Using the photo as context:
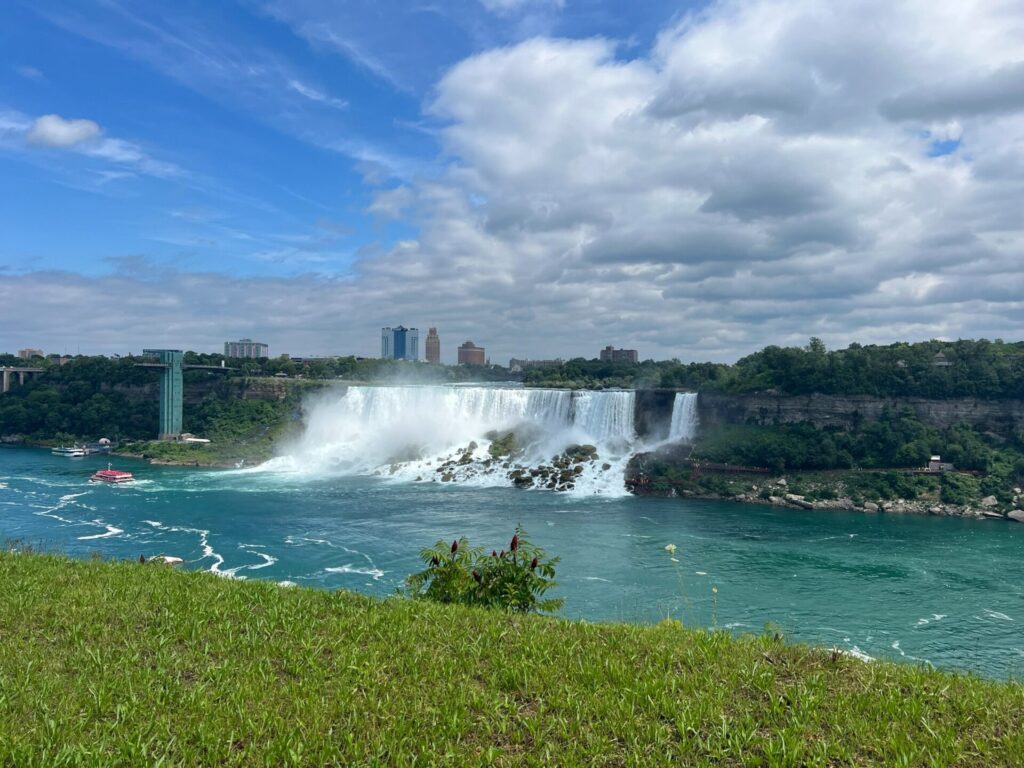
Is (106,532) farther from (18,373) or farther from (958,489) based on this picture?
(18,373)

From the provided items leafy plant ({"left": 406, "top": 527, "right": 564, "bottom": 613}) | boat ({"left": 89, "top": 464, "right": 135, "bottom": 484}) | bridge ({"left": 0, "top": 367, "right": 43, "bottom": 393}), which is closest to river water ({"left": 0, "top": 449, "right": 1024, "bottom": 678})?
boat ({"left": 89, "top": 464, "right": 135, "bottom": 484})

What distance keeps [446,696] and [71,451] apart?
2005 inches

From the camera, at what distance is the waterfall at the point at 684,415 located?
123ft

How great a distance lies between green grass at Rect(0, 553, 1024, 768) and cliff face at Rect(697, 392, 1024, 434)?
113ft

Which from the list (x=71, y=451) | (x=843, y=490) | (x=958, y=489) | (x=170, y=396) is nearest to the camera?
(x=958, y=489)

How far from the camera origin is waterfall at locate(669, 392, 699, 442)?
37562 millimetres

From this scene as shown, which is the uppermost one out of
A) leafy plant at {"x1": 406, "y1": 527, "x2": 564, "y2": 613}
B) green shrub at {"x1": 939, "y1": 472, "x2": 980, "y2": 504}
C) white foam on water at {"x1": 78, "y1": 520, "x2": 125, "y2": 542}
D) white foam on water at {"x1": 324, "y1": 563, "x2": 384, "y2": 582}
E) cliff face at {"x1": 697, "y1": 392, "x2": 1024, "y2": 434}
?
cliff face at {"x1": 697, "y1": 392, "x2": 1024, "y2": 434}

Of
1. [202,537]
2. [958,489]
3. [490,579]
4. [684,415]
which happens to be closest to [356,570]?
[202,537]

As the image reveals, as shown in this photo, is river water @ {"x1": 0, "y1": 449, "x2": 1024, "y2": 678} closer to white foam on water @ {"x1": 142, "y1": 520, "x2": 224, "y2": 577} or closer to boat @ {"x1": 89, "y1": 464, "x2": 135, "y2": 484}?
white foam on water @ {"x1": 142, "y1": 520, "x2": 224, "y2": 577}

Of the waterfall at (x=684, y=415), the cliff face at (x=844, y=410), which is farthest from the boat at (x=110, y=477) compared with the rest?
the cliff face at (x=844, y=410)

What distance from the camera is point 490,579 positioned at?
18.7 feet

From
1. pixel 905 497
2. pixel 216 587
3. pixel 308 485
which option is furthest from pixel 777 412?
pixel 216 587

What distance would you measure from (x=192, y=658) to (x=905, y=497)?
32227 mm

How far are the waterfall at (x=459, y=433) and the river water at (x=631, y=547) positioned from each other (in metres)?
3.47
